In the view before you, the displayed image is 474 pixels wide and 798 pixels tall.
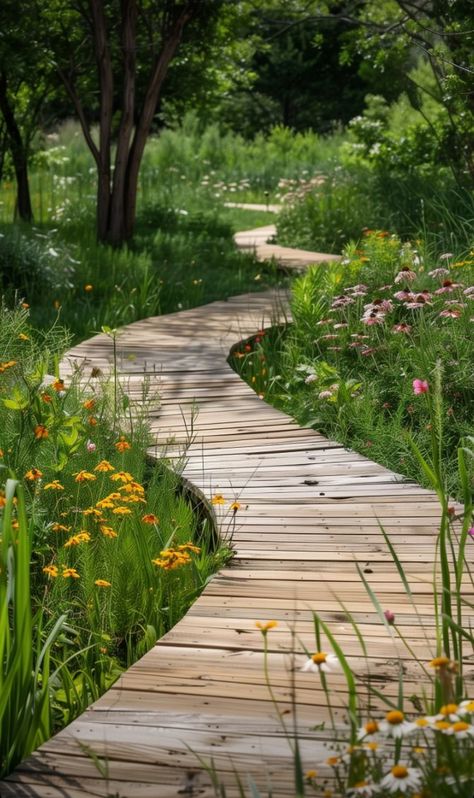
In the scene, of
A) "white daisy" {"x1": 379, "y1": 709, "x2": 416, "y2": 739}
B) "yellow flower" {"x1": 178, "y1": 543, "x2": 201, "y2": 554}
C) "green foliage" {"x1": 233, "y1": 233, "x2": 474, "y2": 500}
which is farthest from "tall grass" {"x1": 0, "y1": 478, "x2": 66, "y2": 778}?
"green foliage" {"x1": 233, "y1": 233, "x2": 474, "y2": 500}

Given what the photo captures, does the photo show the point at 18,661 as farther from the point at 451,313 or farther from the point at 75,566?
the point at 451,313

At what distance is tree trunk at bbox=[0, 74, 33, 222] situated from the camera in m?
11.5

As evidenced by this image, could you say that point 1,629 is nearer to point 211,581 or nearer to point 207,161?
point 211,581

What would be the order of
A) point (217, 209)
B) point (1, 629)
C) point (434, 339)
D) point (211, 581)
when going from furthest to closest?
1. point (217, 209)
2. point (434, 339)
3. point (211, 581)
4. point (1, 629)

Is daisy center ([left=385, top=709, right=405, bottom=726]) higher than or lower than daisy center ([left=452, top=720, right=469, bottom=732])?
higher

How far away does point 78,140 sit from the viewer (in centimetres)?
2039

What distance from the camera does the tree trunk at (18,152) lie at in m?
11.5

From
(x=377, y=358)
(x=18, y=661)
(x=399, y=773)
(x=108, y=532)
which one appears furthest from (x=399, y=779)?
(x=377, y=358)

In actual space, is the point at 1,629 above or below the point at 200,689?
above

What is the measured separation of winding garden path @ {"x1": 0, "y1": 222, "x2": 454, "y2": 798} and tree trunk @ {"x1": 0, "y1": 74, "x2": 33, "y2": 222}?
690 centimetres

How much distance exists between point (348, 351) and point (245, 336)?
136 centimetres

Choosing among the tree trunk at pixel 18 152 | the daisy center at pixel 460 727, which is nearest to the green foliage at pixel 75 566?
the daisy center at pixel 460 727

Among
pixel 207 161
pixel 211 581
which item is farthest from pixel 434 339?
pixel 207 161

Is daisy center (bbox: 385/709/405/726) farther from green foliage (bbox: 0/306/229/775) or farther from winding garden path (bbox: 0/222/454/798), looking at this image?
green foliage (bbox: 0/306/229/775)
